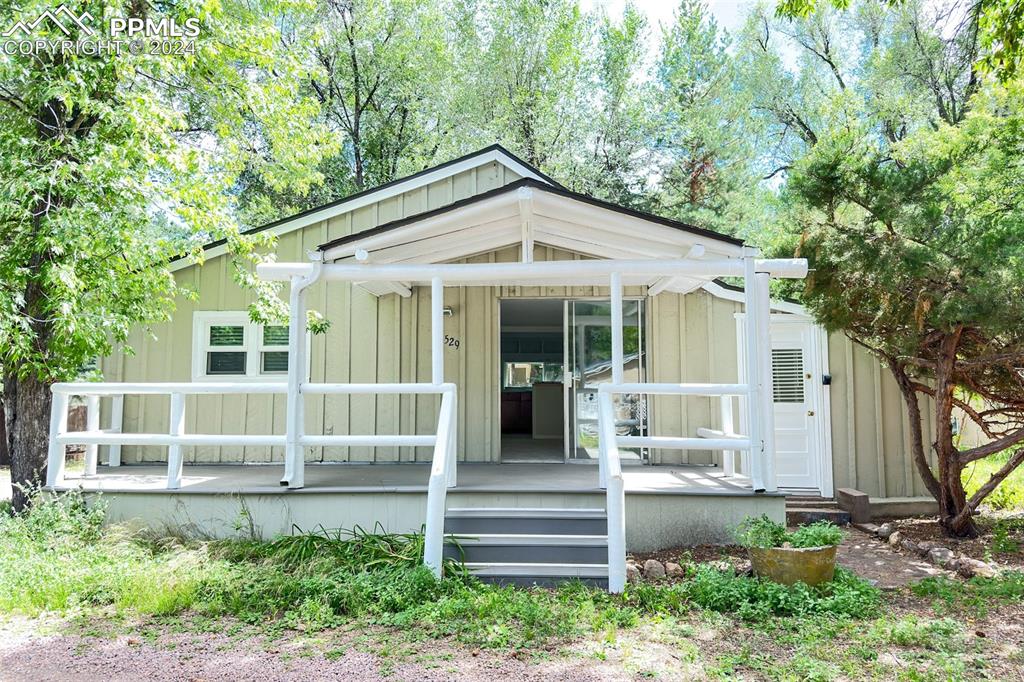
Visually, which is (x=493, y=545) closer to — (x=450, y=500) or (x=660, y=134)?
(x=450, y=500)

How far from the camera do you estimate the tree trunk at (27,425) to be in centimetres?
644

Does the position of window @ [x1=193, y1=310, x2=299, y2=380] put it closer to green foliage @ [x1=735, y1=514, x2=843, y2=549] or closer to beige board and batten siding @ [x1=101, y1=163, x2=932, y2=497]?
beige board and batten siding @ [x1=101, y1=163, x2=932, y2=497]

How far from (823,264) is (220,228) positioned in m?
6.28

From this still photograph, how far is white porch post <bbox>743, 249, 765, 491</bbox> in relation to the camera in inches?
219

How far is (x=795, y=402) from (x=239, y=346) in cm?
692

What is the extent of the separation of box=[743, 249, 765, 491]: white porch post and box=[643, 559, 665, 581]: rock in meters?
1.13

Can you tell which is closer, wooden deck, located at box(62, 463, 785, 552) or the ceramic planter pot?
the ceramic planter pot

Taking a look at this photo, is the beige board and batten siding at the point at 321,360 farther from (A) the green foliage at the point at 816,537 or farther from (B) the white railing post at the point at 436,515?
(A) the green foliage at the point at 816,537

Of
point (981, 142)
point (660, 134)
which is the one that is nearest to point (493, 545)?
point (981, 142)

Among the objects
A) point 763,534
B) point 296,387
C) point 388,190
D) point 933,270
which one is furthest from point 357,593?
point 933,270

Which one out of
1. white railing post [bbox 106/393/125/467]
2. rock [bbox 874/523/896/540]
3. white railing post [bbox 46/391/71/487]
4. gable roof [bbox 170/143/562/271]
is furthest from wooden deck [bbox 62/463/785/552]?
gable roof [bbox 170/143/562/271]

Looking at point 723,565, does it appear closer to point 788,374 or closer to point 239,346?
point 788,374

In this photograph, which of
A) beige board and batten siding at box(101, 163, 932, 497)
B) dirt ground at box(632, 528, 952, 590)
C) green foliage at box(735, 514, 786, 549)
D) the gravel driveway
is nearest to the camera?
the gravel driveway

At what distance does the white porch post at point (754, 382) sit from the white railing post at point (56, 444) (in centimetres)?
616
